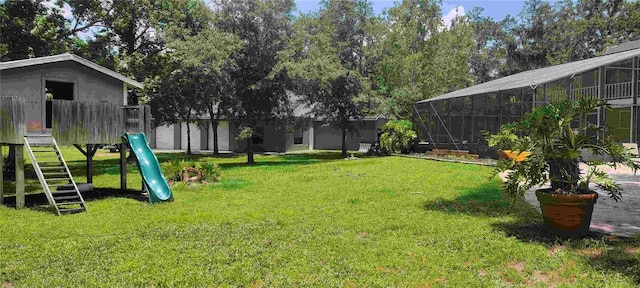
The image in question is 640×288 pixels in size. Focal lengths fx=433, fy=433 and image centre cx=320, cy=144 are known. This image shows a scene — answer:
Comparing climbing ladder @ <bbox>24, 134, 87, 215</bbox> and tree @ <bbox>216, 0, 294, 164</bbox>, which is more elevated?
tree @ <bbox>216, 0, 294, 164</bbox>

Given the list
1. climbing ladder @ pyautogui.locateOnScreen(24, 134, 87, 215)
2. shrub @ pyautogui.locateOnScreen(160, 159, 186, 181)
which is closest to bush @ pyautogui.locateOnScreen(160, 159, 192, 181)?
shrub @ pyautogui.locateOnScreen(160, 159, 186, 181)

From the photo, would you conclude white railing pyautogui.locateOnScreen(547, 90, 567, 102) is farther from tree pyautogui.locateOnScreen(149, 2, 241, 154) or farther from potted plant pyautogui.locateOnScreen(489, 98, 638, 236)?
tree pyautogui.locateOnScreen(149, 2, 241, 154)

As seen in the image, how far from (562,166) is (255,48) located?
1975 cm

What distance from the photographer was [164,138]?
43.1m

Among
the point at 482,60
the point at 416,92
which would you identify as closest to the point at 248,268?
the point at 416,92

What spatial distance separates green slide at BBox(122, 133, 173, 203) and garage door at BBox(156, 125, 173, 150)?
29.9 metres

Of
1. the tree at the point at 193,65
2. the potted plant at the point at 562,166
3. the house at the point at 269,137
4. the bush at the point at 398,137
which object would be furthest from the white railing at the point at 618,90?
the tree at the point at 193,65

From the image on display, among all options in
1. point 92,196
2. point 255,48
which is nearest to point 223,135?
point 255,48

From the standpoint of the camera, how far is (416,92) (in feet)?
114

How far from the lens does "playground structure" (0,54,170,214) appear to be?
461 inches

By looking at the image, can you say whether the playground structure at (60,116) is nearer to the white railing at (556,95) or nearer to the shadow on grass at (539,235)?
the shadow on grass at (539,235)

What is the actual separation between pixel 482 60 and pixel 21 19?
45816 mm

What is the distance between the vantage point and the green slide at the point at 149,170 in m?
12.2

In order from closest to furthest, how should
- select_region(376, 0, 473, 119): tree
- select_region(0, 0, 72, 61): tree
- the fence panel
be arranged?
the fence panel, select_region(0, 0, 72, 61): tree, select_region(376, 0, 473, 119): tree
